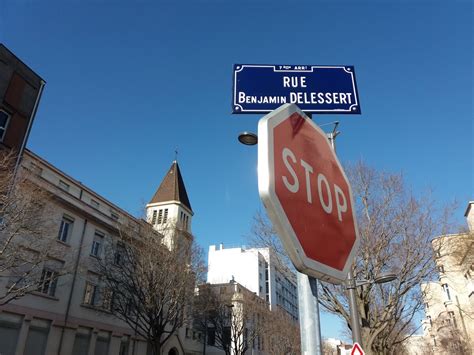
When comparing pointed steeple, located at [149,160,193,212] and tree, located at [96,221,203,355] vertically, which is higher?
pointed steeple, located at [149,160,193,212]

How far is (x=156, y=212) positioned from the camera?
44875 mm

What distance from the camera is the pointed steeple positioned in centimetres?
4466

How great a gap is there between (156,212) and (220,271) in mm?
27585

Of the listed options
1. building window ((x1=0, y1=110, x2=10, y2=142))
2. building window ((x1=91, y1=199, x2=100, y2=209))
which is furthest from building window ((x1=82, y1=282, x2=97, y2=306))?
building window ((x1=0, y1=110, x2=10, y2=142))

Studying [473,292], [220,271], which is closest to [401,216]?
[473,292]

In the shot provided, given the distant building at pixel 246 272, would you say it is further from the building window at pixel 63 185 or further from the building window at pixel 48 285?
the building window at pixel 48 285

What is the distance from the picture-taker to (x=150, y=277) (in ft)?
78.7

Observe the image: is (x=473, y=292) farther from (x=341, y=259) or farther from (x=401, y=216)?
(x=341, y=259)

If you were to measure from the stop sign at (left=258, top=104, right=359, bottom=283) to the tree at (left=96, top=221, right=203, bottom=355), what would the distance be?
23.7 metres

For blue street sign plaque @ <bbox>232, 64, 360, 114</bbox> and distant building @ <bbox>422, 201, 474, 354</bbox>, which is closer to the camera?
blue street sign plaque @ <bbox>232, 64, 360, 114</bbox>

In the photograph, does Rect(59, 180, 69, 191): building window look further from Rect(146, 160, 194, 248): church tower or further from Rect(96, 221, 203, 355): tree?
Rect(146, 160, 194, 248): church tower

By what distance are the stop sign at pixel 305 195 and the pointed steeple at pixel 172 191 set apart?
4295 centimetres

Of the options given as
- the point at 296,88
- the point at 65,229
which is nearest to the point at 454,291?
the point at 65,229

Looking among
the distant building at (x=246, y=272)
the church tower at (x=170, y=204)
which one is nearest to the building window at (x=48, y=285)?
the church tower at (x=170, y=204)
